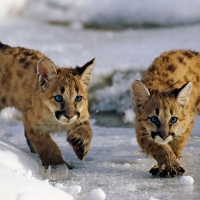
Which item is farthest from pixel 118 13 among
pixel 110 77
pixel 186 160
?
pixel 186 160

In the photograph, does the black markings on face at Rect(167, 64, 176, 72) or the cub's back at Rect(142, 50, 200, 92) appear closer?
the cub's back at Rect(142, 50, 200, 92)

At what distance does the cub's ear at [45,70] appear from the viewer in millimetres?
6087

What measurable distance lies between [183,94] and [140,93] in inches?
17.3

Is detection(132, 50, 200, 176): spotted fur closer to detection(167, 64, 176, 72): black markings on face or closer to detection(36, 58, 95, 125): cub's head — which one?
detection(167, 64, 176, 72): black markings on face

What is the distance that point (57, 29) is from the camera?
12.9 meters

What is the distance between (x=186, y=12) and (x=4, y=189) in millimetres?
9445

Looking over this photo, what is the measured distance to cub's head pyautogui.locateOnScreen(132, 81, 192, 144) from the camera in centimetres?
591

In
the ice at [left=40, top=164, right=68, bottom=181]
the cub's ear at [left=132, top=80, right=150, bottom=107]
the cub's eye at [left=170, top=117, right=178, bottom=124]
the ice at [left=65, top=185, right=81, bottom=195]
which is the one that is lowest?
the ice at [left=40, top=164, right=68, bottom=181]

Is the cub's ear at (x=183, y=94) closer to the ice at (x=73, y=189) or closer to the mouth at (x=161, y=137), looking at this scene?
the mouth at (x=161, y=137)

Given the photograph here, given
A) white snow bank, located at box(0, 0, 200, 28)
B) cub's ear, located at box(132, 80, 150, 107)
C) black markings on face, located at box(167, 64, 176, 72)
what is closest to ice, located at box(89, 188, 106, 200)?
cub's ear, located at box(132, 80, 150, 107)

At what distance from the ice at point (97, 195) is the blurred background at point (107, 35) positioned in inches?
128

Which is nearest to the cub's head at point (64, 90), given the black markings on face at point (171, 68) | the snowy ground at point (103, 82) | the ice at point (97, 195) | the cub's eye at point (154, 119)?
the snowy ground at point (103, 82)

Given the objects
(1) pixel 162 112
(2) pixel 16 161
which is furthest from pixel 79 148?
(1) pixel 162 112

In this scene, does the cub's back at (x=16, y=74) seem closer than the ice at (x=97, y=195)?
No
